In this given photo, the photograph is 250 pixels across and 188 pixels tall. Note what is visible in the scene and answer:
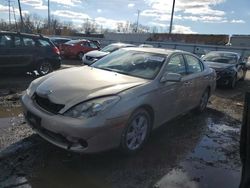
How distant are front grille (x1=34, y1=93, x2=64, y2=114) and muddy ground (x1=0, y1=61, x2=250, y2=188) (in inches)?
27.3

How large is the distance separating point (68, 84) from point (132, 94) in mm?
929

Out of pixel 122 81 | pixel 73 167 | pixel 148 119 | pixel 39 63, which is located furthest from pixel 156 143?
pixel 39 63

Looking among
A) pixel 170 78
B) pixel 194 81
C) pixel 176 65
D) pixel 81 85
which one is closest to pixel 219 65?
pixel 194 81

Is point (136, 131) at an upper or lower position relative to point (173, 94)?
lower

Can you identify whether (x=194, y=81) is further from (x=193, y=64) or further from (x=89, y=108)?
(x=89, y=108)

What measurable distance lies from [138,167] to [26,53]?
7.45 meters

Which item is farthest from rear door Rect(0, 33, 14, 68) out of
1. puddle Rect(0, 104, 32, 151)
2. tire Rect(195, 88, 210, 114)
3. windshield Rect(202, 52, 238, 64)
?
windshield Rect(202, 52, 238, 64)

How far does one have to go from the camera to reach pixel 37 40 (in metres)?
10.5

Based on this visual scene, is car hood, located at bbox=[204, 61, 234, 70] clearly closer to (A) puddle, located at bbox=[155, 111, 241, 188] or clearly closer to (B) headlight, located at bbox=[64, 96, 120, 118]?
(A) puddle, located at bbox=[155, 111, 241, 188]

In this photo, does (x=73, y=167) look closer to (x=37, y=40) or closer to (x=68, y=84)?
(x=68, y=84)

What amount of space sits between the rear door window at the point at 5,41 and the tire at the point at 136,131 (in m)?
6.86

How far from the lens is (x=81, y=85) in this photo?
4.14 metres

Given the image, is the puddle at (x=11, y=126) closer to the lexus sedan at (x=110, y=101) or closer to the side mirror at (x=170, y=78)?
the lexus sedan at (x=110, y=101)

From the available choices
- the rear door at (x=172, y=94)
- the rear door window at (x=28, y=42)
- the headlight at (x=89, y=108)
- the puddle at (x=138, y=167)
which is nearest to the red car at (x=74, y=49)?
the rear door window at (x=28, y=42)
